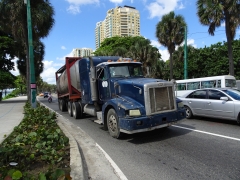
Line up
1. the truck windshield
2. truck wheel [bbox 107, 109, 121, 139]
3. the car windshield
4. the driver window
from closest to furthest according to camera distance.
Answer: truck wheel [bbox 107, 109, 121, 139], the truck windshield, the driver window, the car windshield

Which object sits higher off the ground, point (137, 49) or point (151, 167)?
point (137, 49)

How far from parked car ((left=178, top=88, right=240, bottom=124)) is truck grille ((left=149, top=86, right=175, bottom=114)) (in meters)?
2.99

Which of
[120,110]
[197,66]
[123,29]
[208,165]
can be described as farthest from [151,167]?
[123,29]

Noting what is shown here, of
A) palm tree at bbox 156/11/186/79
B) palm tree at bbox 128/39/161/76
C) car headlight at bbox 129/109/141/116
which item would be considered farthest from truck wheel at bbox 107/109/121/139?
palm tree at bbox 128/39/161/76

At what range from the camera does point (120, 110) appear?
20.7ft

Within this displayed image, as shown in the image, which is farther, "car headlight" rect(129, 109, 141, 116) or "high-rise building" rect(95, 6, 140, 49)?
"high-rise building" rect(95, 6, 140, 49)

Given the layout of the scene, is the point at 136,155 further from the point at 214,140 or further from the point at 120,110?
the point at 214,140

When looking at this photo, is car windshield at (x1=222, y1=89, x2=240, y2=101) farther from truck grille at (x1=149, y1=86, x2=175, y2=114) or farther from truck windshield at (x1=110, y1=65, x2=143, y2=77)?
truck windshield at (x1=110, y1=65, x2=143, y2=77)

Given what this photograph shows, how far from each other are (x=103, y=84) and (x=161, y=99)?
252 cm

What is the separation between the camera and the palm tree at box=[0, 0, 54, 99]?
19.5 meters

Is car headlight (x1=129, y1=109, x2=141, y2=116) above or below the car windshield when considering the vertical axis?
below

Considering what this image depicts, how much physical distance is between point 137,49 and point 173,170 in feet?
91.9

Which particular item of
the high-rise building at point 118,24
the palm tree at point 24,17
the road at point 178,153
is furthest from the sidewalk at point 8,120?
the high-rise building at point 118,24

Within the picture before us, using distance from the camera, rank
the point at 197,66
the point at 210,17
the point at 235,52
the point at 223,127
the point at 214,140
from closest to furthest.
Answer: the point at 214,140, the point at 223,127, the point at 210,17, the point at 235,52, the point at 197,66
